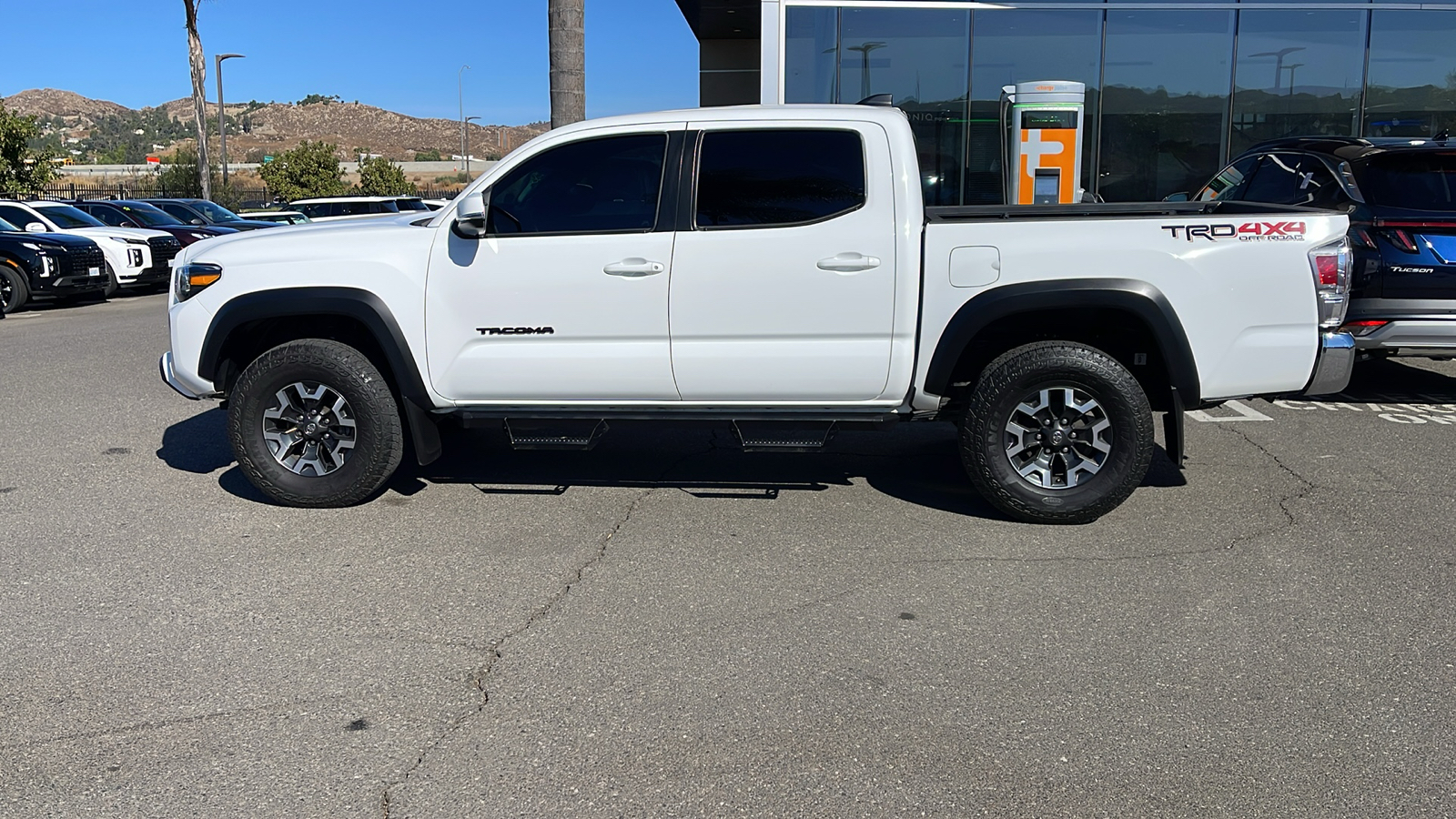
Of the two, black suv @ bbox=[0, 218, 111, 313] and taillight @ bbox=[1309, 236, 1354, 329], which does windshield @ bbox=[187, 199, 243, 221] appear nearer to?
black suv @ bbox=[0, 218, 111, 313]

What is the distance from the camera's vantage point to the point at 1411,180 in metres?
8.30

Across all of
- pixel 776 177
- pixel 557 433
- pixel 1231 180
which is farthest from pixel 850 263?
pixel 1231 180

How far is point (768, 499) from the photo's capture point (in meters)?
6.24

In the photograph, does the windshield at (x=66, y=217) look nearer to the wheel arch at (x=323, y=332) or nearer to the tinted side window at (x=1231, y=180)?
the wheel arch at (x=323, y=332)

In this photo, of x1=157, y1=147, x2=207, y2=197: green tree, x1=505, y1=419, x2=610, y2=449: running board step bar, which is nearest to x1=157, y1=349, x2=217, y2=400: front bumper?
x1=505, y1=419, x2=610, y2=449: running board step bar

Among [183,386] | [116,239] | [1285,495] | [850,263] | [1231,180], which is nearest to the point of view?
[850,263]

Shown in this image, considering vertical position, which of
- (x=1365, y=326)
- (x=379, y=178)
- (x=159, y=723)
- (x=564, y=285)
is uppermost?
(x=379, y=178)

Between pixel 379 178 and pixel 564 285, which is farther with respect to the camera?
pixel 379 178

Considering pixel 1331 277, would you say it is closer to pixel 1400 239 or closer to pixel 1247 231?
pixel 1247 231

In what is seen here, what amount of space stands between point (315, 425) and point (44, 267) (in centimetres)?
1198

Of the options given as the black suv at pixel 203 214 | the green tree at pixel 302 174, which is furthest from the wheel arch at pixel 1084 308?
the green tree at pixel 302 174

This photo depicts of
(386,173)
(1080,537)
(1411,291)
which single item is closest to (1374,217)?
(1411,291)

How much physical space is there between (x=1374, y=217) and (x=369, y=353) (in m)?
6.53

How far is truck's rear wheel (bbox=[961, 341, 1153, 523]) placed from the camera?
5.60 metres
